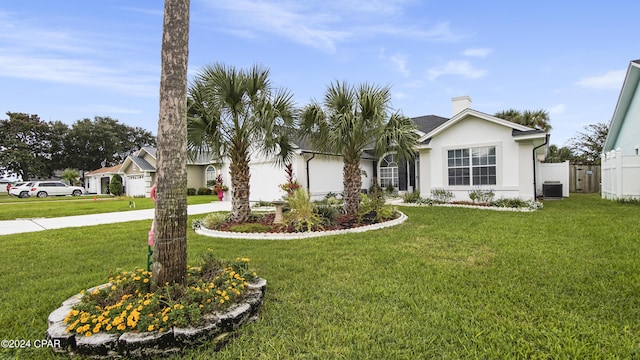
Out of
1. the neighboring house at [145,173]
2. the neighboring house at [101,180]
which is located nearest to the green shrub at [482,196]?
the neighboring house at [145,173]

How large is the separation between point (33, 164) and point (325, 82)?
46538 mm

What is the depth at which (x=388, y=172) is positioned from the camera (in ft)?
60.0

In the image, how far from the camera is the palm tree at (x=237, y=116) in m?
7.68

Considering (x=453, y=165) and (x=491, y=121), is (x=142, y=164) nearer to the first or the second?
(x=453, y=165)

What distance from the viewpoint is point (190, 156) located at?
8.28m

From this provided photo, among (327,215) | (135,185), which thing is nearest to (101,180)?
(135,185)

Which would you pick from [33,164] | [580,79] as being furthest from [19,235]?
[33,164]

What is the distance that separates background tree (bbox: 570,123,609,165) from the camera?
78.3 ft

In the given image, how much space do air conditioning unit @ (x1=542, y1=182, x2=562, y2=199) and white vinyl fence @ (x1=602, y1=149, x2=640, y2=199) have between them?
2.05 m

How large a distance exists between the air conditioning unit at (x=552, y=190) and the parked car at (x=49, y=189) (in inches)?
1533

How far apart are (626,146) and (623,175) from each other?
3215 millimetres

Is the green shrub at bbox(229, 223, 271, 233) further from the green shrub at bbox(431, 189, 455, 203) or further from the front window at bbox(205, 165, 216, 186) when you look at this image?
the front window at bbox(205, 165, 216, 186)

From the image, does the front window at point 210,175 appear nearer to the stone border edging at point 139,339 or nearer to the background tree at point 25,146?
the stone border edging at point 139,339

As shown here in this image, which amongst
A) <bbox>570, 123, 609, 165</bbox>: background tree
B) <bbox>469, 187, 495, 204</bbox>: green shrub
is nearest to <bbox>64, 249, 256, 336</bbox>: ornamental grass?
<bbox>469, 187, 495, 204</bbox>: green shrub
